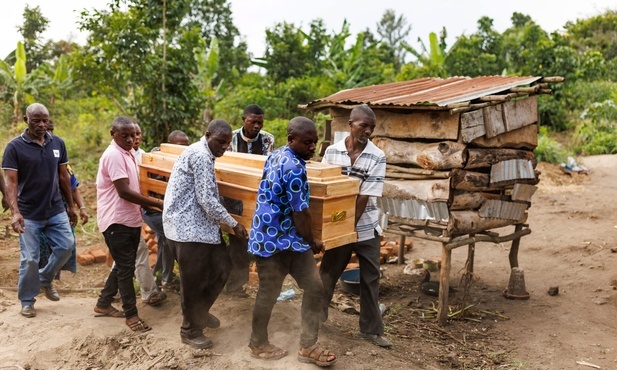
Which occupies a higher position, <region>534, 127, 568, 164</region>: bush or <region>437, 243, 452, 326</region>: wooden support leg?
<region>534, 127, 568, 164</region>: bush

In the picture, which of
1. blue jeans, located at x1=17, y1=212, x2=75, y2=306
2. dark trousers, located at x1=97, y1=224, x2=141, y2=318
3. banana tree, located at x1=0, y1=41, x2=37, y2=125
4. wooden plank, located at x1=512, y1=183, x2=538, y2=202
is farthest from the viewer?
Result: banana tree, located at x1=0, y1=41, x2=37, y2=125

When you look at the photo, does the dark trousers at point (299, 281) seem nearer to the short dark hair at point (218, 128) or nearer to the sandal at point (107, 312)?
the short dark hair at point (218, 128)

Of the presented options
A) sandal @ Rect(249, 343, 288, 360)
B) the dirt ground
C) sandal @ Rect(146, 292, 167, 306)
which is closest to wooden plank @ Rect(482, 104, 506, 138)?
the dirt ground

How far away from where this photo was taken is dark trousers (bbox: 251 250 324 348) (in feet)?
13.3

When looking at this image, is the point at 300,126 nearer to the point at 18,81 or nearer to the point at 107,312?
the point at 107,312

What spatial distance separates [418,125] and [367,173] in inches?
73.5

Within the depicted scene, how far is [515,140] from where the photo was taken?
6.64 m

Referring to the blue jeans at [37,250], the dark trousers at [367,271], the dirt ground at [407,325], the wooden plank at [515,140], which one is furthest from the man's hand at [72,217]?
the wooden plank at [515,140]

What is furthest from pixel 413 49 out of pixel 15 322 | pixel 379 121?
pixel 15 322

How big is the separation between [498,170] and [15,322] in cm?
513

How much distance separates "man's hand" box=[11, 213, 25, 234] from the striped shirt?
2.70 m

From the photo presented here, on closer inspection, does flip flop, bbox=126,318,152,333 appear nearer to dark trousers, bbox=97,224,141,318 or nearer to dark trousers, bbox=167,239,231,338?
dark trousers, bbox=97,224,141,318

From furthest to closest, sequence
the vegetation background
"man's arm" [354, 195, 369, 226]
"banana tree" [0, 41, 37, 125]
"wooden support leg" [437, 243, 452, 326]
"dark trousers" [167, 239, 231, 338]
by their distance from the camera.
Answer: "banana tree" [0, 41, 37, 125] < the vegetation background < "wooden support leg" [437, 243, 452, 326] < "man's arm" [354, 195, 369, 226] < "dark trousers" [167, 239, 231, 338]

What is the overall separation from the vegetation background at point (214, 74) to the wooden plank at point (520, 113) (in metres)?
7.23
